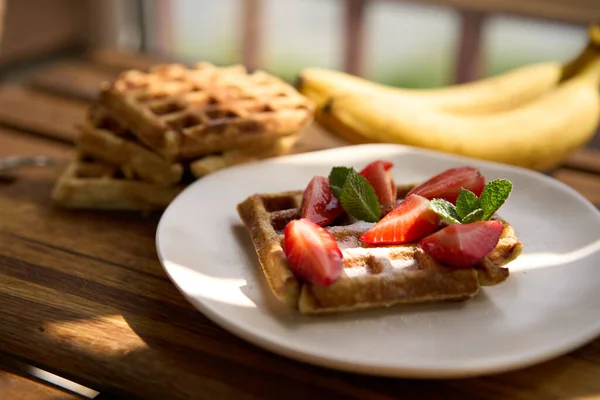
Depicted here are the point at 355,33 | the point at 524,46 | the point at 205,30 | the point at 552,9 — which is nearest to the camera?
the point at 552,9

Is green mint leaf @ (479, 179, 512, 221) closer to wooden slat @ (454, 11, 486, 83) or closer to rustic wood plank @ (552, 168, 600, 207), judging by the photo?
rustic wood plank @ (552, 168, 600, 207)

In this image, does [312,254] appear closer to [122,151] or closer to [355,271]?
[355,271]

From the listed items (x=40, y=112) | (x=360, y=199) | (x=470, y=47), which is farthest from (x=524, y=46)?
(x=360, y=199)

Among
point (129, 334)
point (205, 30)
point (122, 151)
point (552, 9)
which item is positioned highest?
point (552, 9)

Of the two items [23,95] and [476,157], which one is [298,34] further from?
[476,157]

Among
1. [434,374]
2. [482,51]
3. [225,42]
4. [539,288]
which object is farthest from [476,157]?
[225,42]
